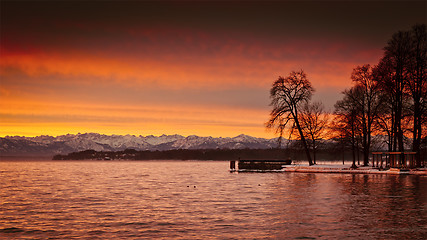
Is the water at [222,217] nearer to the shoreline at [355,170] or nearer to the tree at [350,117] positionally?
the shoreline at [355,170]

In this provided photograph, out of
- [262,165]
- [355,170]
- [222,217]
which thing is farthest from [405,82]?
[222,217]

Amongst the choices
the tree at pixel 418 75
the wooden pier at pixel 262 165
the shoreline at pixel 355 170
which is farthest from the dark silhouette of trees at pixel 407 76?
the wooden pier at pixel 262 165

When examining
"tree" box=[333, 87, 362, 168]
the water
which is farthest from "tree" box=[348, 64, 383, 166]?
the water

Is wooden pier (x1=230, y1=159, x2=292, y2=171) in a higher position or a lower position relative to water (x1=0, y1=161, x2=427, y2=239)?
higher

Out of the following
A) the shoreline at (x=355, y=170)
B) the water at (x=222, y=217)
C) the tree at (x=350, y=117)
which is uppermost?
the tree at (x=350, y=117)

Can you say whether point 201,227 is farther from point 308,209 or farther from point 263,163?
point 263,163

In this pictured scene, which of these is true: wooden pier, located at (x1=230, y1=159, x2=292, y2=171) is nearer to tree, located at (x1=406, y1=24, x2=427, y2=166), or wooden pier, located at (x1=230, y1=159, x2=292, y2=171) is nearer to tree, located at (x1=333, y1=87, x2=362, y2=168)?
tree, located at (x1=333, y1=87, x2=362, y2=168)

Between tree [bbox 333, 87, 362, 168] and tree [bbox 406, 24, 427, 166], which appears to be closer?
tree [bbox 406, 24, 427, 166]

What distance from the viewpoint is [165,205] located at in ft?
102

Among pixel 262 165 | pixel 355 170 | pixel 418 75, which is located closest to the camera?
pixel 418 75

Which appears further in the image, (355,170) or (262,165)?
(262,165)

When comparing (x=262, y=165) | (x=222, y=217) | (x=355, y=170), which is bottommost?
(x=222, y=217)

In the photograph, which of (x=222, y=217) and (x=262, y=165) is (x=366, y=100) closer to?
(x=262, y=165)

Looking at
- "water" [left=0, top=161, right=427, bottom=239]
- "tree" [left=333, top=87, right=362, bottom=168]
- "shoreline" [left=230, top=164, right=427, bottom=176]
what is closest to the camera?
"water" [left=0, top=161, right=427, bottom=239]
